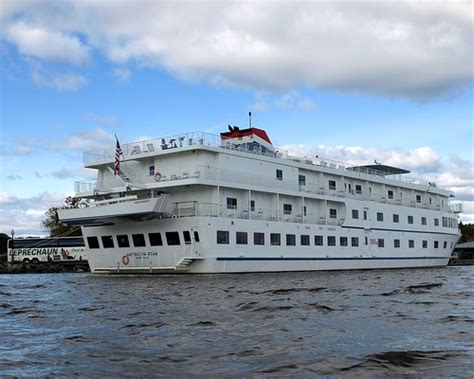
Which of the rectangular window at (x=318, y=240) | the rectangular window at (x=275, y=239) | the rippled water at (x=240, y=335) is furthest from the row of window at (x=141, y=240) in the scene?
the rippled water at (x=240, y=335)

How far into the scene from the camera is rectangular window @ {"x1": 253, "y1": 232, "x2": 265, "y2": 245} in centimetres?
3435

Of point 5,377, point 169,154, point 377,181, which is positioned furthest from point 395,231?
point 5,377

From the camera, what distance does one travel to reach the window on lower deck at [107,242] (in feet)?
114

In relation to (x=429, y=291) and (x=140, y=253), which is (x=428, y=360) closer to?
(x=429, y=291)

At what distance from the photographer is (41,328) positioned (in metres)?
12.6

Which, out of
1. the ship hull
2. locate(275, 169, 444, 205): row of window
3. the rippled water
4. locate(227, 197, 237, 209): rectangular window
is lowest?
the rippled water

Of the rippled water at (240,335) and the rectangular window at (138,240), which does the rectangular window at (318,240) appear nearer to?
the rectangular window at (138,240)

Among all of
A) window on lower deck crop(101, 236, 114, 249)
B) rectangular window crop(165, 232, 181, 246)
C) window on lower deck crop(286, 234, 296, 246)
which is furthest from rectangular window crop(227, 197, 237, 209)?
window on lower deck crop(101, 236, 114, 249)

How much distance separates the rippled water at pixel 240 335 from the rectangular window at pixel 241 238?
13.7 m

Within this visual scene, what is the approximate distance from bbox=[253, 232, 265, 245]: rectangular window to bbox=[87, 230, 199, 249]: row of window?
4413mm

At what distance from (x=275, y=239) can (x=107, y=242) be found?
10282 millimetres

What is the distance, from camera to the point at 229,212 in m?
34.2

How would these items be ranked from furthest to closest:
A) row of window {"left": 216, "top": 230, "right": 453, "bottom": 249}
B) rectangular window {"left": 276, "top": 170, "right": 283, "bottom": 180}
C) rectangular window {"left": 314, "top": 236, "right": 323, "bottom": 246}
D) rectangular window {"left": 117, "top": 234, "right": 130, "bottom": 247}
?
rectangular window {"left": 314, "top": 236, "right": 323, "bottom": 246}
rectangular window {"left": 276, "top": 170, "right": 283, "bottom": 180}
rectangular window {"left": 117, "top": 234, "right": 130, "bottom": 247}
row of window {"left": 216, "top": 230, "right": 453, "bottom": 249}

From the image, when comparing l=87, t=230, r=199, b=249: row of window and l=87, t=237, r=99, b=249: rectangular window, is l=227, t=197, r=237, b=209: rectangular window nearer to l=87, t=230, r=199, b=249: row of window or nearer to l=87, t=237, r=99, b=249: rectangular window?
l=87, t=230, r=199, b=249: row of window
